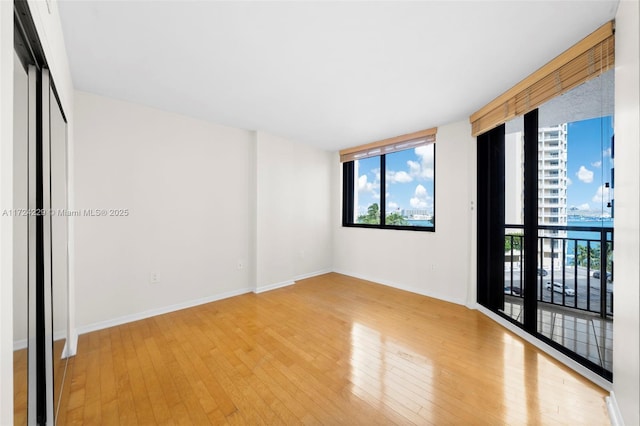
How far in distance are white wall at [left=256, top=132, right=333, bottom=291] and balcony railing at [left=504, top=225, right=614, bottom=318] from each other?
2.99 meters

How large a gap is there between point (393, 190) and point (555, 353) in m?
2.83

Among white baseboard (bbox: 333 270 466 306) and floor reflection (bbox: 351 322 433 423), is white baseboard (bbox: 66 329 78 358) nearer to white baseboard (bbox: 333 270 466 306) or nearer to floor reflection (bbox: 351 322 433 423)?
floor reflection (bbox: 351 322 433 423)

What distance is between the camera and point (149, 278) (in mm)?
2947

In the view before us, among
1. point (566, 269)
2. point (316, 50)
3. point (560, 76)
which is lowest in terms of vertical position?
point (566, 269)

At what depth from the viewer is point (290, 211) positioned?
435 centimetres

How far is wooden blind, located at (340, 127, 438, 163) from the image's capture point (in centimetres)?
369

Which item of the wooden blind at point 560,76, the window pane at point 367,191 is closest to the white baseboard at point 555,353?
the wooden blind at point 560,76

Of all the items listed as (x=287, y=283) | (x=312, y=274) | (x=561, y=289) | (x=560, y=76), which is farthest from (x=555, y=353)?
(x=312, y=274)

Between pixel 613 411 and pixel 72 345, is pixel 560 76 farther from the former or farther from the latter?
pixel 72 345

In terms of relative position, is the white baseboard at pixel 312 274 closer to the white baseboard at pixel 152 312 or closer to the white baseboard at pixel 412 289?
the white baseboard at pixel 412 289

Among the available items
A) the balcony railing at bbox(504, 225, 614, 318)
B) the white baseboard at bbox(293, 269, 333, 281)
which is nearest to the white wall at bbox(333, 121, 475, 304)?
the balcony railing at bbox(504, 225, 614, 318)

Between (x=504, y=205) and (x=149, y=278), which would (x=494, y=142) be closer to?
(x=504, y=205)

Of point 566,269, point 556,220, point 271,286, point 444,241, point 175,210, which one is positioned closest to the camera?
point 556,220

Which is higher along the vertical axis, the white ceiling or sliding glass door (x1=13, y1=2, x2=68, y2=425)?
the white ceiling
